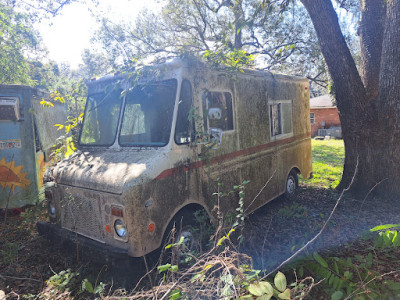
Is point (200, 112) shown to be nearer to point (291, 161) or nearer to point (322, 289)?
point (322, 289)

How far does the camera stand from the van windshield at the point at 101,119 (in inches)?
166

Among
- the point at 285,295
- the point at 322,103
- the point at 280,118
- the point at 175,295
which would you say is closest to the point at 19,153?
the point at 175,295

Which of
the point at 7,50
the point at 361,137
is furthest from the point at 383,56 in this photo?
the point at 7,50

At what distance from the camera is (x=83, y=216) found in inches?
143

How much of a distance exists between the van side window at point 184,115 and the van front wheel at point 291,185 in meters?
3.49

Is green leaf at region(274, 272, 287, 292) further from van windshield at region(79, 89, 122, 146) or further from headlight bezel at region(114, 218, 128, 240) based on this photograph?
van windshield at region(79, 89, 122, 146)

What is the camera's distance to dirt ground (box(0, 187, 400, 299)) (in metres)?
3.46

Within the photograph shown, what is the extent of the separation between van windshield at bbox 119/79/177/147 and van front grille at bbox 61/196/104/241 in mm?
927

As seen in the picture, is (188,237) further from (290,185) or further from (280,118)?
(290,185)

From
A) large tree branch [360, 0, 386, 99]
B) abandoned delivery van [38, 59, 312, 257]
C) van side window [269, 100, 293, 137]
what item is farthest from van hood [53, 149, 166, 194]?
large tree branch [360, 0, 386, 99]

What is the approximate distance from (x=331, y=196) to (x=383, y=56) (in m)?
2.92

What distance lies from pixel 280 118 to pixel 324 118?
22607 mm

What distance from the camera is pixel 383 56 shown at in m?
5.35

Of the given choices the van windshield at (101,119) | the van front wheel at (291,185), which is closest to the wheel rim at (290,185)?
the van front wheel at (291,185)
